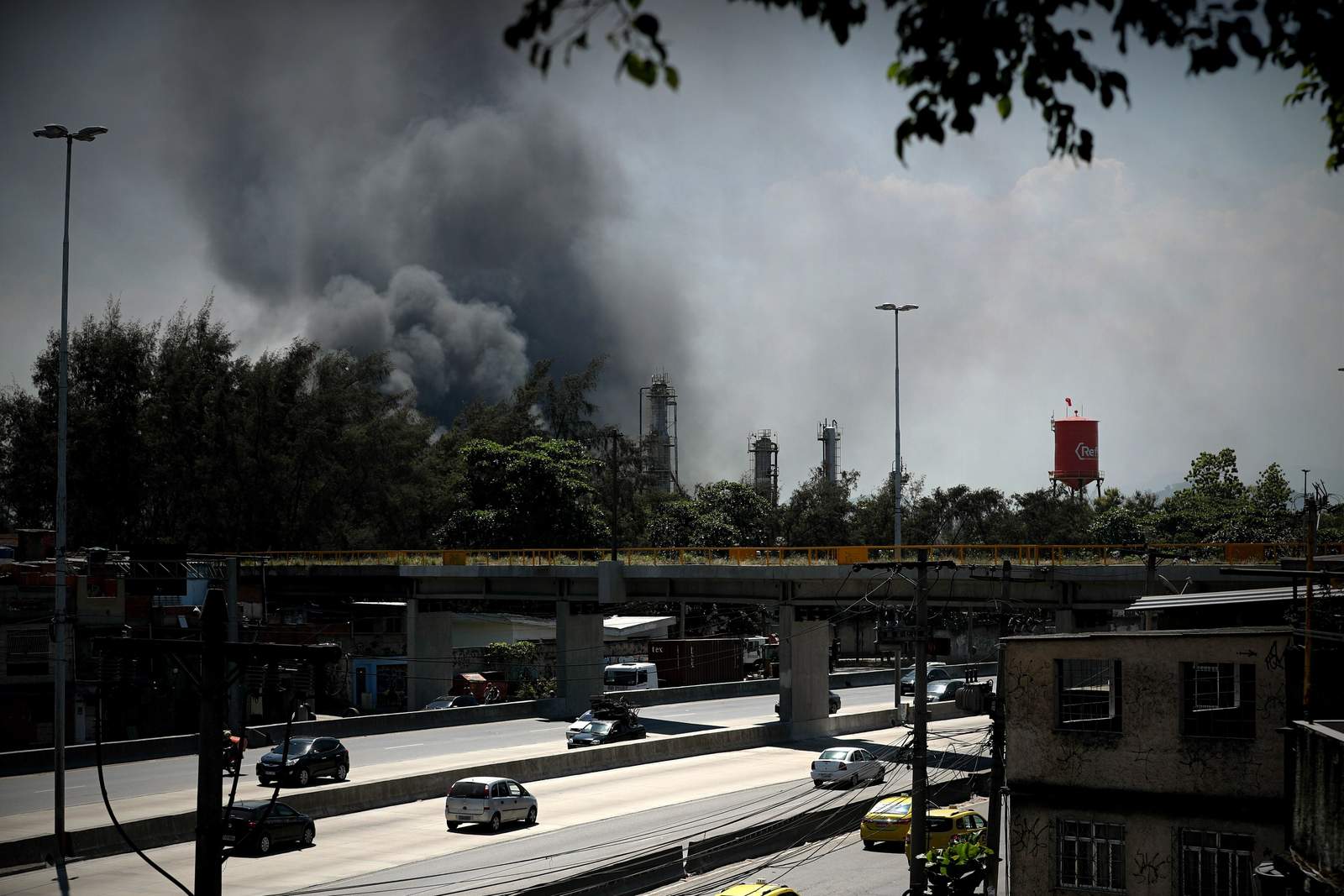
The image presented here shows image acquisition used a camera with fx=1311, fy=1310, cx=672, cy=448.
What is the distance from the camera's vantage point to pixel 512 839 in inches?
1465

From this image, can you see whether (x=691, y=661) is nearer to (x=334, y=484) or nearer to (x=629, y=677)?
(x=629, y=677)

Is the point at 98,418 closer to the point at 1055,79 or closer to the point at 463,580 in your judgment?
Answer: the point at 463,580

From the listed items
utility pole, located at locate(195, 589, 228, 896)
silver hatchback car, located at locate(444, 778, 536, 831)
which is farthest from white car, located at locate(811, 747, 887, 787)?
utility pole, located at locate(195, 589, 228, 896)

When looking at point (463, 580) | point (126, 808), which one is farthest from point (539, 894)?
point (463, 580)

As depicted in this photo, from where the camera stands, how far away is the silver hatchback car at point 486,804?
38.4 meters

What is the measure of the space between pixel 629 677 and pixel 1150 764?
58.0m

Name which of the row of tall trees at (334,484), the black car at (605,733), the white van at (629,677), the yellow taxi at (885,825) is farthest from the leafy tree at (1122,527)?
the yellow taxi at (885,825)

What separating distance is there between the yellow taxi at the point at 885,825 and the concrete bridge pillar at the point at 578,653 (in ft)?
108

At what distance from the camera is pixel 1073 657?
22688mm

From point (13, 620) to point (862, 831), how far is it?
35600mm

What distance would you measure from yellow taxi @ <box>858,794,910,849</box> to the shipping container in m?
45.7

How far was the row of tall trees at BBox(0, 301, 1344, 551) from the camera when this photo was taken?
87750 mm

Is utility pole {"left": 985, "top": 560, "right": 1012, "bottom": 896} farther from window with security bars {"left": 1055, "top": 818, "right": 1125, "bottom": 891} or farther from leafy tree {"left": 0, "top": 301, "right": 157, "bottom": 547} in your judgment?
leafy tree {"left": 0, "top": 301, "right": 157, "bottom": 547}

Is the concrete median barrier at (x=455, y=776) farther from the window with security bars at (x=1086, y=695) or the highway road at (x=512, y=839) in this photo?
the window with security bars at (x=1086, y=695)
